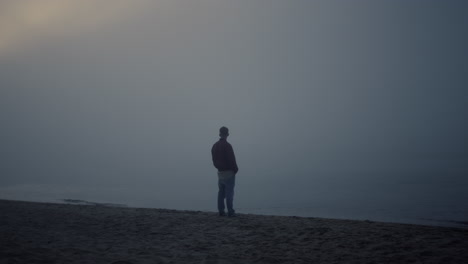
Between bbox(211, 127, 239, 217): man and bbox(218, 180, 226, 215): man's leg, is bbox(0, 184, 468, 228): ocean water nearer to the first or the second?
bbox(218, 180, 226, 215): man's leg

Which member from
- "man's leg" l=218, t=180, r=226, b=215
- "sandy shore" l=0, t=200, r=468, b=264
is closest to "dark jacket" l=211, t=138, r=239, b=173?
"man's leg" l=218, t=180, r=226, b=215

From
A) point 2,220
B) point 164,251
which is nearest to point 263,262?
point 164,251

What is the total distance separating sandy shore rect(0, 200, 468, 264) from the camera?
19.4 ft

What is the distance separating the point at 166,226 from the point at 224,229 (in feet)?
4.99

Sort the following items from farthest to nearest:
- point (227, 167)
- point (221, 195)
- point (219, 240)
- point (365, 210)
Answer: point (365, 210) < point (221, 195) < point (227, 167) < point (219, 240)

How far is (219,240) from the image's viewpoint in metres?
7.38

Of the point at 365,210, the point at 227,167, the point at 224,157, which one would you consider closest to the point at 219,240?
the point at 227,167

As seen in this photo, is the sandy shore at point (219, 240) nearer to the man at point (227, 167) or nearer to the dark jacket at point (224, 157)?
the man at point (227, 167)

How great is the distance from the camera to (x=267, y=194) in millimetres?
29078

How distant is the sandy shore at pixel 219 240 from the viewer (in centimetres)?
593

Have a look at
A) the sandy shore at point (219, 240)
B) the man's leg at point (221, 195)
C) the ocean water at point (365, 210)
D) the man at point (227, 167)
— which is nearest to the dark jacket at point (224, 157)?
the man at point (227, 167)

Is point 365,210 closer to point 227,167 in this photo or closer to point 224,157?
point 227,167

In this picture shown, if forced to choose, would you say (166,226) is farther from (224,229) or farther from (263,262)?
(263,262)

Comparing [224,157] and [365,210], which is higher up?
[224,157]
